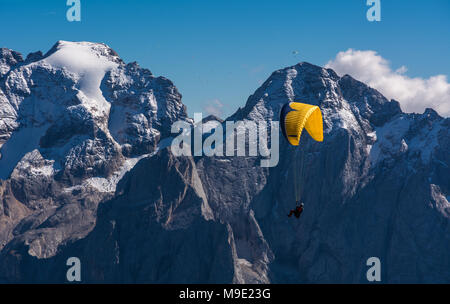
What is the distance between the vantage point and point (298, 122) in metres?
159

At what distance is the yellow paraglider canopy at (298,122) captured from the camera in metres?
159

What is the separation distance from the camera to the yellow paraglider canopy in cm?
15938
